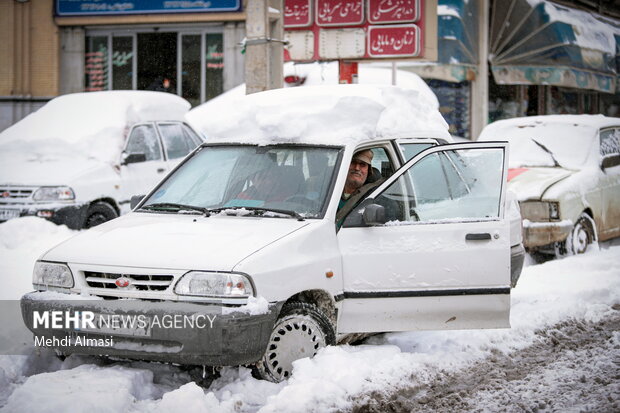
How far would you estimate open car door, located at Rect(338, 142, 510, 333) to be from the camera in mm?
5625

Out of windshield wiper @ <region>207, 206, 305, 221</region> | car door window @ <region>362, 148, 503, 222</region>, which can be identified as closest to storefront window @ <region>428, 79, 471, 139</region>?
car door window @ <region>362, 148, 503, 222</region>

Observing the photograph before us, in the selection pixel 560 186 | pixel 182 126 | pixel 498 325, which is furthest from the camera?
pixel 182 126

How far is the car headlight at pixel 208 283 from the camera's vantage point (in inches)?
191

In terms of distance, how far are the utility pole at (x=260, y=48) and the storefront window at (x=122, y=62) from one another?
12938mm

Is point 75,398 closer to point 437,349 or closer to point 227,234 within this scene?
point 227,234

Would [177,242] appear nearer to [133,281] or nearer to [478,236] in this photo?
[133,281]

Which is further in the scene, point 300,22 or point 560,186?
point 300,22

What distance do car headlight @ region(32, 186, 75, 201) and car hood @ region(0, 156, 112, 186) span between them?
0.25 ft

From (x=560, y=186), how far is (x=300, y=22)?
24.7 ft

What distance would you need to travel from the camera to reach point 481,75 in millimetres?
21141

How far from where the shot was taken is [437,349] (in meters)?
6.12

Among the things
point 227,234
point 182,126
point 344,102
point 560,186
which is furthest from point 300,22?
point 227,234

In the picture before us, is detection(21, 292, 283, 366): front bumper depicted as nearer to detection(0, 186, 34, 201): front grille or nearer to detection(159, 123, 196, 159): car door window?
detection(0, 186, 34, 201): front grille

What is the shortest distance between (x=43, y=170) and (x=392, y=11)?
293 inches
